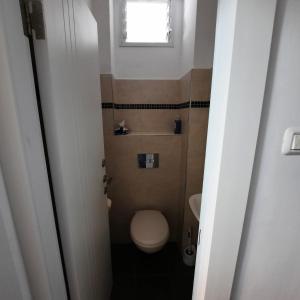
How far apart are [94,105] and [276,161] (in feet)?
→ 3.11

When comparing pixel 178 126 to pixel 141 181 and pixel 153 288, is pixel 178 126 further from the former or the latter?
pixel 153 288

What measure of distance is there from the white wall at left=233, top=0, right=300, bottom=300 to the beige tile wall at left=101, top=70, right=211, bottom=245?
37.7 inches

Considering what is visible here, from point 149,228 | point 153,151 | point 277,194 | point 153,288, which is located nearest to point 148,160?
point 153,151

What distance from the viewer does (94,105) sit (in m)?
1.07

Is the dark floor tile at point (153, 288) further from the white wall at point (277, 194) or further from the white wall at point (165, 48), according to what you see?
the white wall at point (165, 48)

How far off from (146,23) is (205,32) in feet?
2.59

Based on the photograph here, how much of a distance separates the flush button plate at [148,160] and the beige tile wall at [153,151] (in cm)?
4

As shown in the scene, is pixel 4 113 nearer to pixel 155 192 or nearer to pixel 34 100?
pixel 34 100

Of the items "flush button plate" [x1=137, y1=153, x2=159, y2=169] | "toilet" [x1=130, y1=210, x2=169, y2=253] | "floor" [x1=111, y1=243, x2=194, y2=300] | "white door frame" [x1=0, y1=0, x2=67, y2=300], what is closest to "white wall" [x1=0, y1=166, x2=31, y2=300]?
"white door frame" [x1=0, y1=0, x2=67, y2=300]

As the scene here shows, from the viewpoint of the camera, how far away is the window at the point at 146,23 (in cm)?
180

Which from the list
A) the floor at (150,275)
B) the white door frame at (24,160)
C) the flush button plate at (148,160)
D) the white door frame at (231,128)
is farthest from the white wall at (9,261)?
the flush button plate at (148,160)

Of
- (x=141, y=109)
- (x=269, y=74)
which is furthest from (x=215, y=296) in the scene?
(x=141, y=109)

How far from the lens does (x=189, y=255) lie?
1.75 meters

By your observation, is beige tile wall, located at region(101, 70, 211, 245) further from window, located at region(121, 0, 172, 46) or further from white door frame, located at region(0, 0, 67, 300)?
white door frame, located at region(0, 0, 67, 300)
